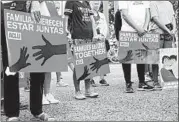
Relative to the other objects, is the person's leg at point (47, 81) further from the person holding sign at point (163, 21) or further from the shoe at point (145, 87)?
the person holding sign at point (163, 21)

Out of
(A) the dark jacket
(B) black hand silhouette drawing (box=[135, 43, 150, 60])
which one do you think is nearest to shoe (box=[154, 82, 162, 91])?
(B) black hand silhouette drawing (box=[135, 43, 150, 60])

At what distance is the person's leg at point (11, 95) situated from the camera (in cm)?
412

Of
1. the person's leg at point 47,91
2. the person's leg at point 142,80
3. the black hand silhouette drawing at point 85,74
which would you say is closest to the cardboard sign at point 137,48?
the person's leg at point 142,80

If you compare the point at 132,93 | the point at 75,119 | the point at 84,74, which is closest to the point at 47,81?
the point at 84,74

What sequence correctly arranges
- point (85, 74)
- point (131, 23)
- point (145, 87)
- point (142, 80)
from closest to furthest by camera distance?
point (85, 74), point (131, 23), point (145, 87), point (142, 80)

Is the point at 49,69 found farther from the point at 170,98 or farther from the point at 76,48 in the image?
the point at 170,98

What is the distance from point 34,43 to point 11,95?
58 centimetres

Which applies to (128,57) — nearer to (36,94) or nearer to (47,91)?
(47,91)

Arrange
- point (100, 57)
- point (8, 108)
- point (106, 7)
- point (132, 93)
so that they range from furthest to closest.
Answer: point (106, 7) < point (132, 93) < point (100, 57) < point (8, 108)

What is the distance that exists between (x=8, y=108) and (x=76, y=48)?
5.95ft

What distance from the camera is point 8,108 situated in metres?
4.18

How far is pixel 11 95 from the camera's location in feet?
13.6

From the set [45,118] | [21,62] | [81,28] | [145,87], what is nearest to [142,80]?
[145,87]

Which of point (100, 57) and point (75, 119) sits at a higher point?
point (100, 57)
